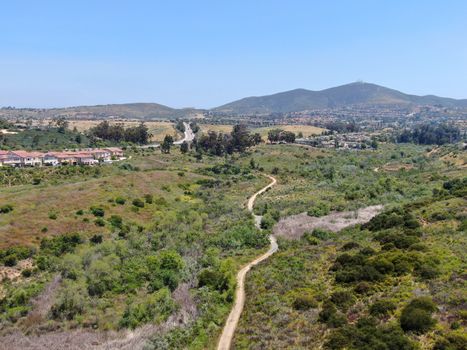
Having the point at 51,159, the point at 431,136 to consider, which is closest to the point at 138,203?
the point at 51,159

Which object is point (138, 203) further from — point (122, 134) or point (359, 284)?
point (122, 134)

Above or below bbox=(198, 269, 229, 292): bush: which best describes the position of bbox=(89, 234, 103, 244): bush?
below

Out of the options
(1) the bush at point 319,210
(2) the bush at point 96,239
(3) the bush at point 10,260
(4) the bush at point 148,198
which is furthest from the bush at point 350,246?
(4) the bush at point 148,198

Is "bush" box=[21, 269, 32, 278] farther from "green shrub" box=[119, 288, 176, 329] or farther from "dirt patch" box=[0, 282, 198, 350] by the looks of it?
"green shrub" box=[119, 288, 176, 329]

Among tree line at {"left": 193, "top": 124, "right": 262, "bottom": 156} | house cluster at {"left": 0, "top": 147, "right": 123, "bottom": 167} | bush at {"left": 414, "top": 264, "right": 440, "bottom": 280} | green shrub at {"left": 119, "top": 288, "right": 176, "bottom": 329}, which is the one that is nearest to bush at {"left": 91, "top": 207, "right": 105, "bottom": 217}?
green shrub at {"left": 119, "top": 288, "right": 176, "bottom": 329}

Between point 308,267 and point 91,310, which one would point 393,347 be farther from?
point 91,310

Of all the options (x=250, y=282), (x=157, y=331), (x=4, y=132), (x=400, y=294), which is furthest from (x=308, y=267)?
(x=4, y=132)

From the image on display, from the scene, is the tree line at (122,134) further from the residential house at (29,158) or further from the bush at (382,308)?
the bush at (382,308)
